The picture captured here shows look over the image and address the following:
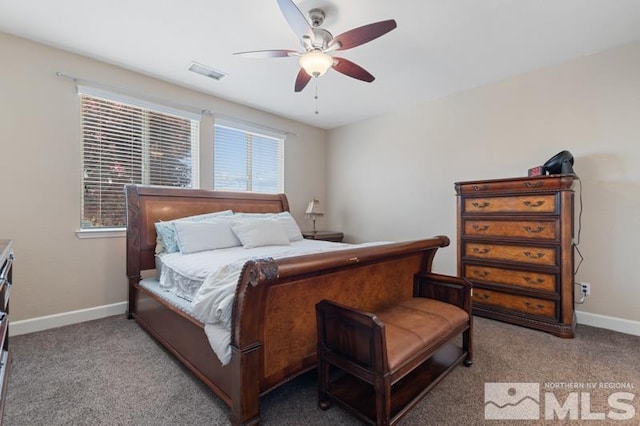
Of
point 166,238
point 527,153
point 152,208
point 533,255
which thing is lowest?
point 533,255

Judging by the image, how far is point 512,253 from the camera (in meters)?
2.84

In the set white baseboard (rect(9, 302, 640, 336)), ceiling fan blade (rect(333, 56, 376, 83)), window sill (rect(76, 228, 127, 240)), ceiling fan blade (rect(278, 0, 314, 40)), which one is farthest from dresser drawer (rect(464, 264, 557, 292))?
window sill (rect(76, 228, 127, 240))

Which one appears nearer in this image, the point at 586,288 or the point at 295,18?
the point at 295,18

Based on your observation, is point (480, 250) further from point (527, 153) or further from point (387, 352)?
point (387, 352)

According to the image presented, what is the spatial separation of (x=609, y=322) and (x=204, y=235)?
153 inches

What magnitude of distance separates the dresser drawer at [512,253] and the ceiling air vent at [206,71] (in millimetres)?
3256

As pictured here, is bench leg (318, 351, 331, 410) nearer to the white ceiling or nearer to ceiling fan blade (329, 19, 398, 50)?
ceiling fan blade (329, 19, 398, 50)

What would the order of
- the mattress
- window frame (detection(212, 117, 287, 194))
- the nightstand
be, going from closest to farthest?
the mattress
window frame (detection(212, 117, 287, 194))
the nightstand

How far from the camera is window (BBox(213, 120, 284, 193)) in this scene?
13.1 ft

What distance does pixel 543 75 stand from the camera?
308cm

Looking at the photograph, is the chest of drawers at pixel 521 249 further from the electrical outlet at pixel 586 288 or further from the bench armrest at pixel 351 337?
the bench armrest at pixel 351 337

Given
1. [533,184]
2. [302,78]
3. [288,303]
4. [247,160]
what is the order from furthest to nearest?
[247,160]
[533,184]
[302,78]
[288,303]

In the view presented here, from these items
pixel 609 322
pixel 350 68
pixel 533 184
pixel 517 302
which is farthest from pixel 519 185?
pixel 350 68

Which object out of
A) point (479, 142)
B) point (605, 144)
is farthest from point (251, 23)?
point (605, 144)
